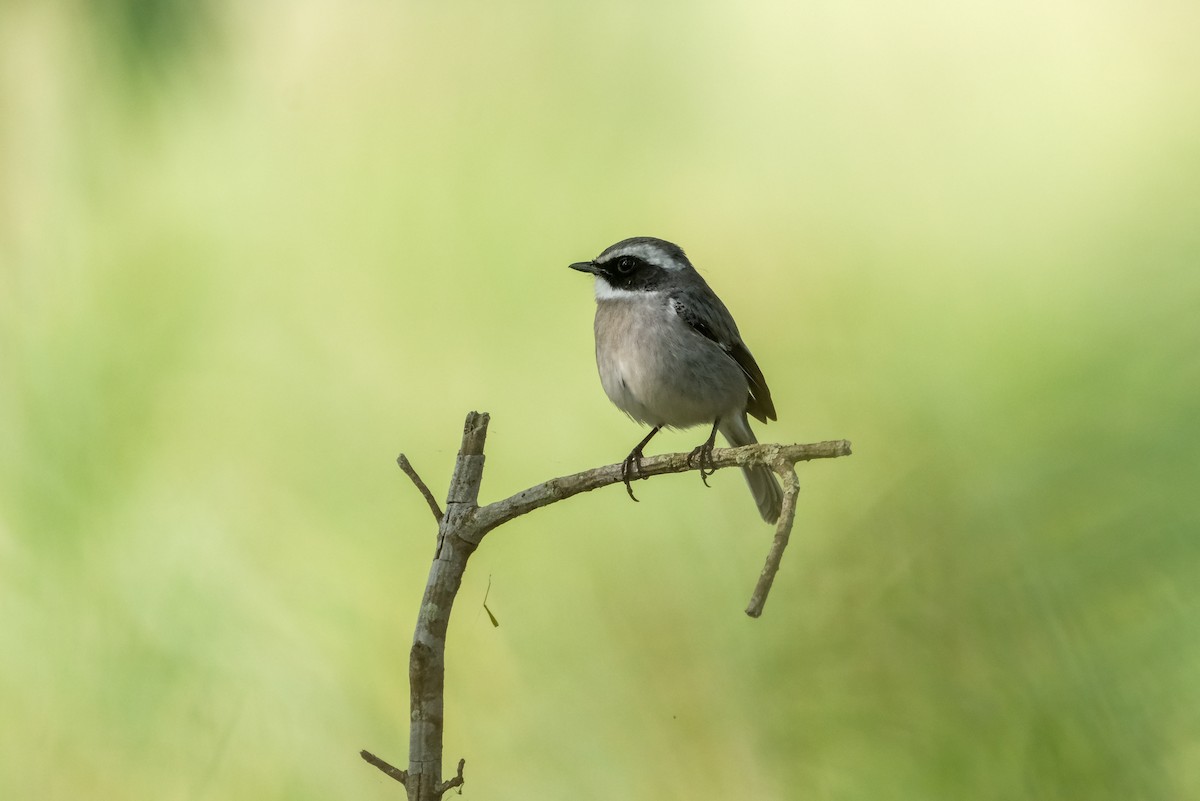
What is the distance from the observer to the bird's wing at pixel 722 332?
2301 mm

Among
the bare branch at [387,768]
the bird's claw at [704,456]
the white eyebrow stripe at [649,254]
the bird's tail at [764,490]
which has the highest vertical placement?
the white eyebrow stripe at [649,254]

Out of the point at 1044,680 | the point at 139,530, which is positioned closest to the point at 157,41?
the point at 139,530

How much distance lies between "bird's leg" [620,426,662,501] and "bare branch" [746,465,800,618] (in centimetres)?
38

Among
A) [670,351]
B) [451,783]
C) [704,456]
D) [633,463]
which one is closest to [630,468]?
[633,463]

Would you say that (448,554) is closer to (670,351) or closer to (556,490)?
(556,490)

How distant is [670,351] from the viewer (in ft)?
7.32

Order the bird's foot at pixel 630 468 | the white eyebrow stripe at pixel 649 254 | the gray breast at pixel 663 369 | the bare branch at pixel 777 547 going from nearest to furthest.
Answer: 1. the bare branch at pixel 777 547
2. the bird's foot at pixel 630 468
3. the gray breast at pixel 663 369
4. the white eyebrow stripe at pixel 649 254

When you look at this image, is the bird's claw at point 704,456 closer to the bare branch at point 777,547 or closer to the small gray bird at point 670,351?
the small gray bird at point 670,351

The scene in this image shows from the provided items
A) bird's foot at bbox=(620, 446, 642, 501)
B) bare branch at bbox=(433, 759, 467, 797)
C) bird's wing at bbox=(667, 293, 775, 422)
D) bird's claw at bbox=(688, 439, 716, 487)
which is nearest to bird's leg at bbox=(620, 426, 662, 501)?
bird's foot at bbox=(620, 446, 642, 501)

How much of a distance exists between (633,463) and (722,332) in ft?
1.44

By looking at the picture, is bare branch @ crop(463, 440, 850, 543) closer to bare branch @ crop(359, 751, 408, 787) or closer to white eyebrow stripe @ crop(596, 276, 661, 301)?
bare branch @ crop(359, 751, 408, 787)

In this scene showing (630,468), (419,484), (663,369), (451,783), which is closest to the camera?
(451,783)

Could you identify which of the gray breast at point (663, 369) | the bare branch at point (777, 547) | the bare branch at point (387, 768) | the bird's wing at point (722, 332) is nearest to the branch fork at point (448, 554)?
the bare branch at point (387, 768)

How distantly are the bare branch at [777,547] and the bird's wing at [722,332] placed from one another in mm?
756
